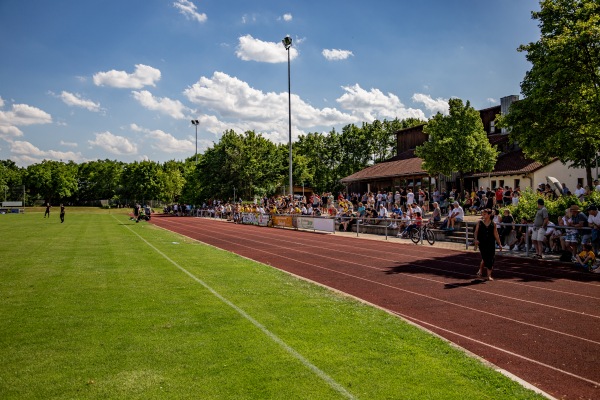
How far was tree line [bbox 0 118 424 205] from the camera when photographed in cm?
6191

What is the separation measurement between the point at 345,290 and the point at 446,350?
4.48 metres

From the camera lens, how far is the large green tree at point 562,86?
16172mm

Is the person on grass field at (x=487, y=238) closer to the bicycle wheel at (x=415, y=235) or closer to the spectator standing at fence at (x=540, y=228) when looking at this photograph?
the spectator standing at fence at (x=540, y=228)

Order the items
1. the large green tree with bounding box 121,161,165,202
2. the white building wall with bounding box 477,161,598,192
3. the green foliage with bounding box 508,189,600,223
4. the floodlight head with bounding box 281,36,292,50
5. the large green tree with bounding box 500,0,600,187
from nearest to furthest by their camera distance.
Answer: the green foliage with bounding box 508,189,600,223 < the large green tree with bounding box 500,0,600,187 < the white building wall with bounding box 477,161,598,192 < the floodlight head with bounding box 281,36,292,50 < the large green tree with bounding box 121,161,165,202

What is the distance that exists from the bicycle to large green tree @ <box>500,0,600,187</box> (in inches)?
218

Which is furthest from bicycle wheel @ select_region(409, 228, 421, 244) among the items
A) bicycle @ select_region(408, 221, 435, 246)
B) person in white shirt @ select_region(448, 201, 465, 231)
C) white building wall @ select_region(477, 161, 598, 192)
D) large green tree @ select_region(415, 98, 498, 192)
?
white building wall @ select_region(477, 161, 598, 192)

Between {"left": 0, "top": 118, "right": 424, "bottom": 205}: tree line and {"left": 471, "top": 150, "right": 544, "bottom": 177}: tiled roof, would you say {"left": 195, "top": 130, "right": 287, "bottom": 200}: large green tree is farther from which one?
{"left": 471, "top": 150, "right": 544, "bottom": 177}: tiled roof

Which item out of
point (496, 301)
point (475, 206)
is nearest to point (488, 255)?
point (496, 301)

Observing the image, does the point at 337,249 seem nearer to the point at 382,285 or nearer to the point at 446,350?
the point at 382,285

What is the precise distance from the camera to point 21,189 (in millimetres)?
85562

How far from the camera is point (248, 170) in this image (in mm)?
60531

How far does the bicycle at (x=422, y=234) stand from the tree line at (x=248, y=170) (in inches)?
1648

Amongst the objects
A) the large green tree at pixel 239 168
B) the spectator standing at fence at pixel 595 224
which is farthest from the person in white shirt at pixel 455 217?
the large green tree at pixel 239 168

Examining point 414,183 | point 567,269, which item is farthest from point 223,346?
point 414,183
